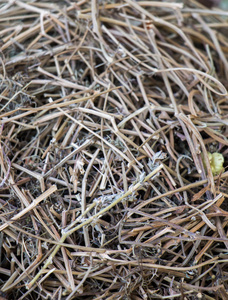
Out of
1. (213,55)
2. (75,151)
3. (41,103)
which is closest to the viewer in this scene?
(75,151)

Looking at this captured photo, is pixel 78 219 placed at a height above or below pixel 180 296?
above

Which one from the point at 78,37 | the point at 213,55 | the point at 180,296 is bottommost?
the point at 180,296

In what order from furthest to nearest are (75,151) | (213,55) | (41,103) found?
1. (213,55)
2. (41,103)
3. (75,151)

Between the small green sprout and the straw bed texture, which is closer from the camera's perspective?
the straw bed texture

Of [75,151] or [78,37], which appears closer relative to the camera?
[75,151]

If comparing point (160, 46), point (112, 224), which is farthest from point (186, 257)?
point (160, 46)

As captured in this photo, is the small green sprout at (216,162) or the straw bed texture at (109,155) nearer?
the straw bed texture at (109,155)

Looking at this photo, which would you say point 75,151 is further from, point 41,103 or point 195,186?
point 195,186

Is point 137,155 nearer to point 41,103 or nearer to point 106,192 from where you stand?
point 106,192
